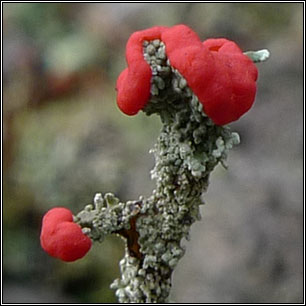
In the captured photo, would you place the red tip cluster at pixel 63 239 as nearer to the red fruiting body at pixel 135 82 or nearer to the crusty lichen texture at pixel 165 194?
the crusty lichen texture at pixel 165 194

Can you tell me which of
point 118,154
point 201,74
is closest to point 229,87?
point 201,74

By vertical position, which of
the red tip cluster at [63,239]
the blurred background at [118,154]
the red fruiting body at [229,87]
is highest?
the blurred background at [118,154]

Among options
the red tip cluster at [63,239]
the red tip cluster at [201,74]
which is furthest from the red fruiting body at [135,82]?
the red tip cluster at [63,239]

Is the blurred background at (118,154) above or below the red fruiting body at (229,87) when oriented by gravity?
above

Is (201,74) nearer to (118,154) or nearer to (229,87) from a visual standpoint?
(229,87)

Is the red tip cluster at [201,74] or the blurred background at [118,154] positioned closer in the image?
the red tip cluster at [201,74]

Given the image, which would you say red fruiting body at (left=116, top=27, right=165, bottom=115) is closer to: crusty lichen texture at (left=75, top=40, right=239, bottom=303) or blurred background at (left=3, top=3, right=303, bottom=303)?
crusty lichen texture at (left=75, top=40, right=239, bottom=303)
